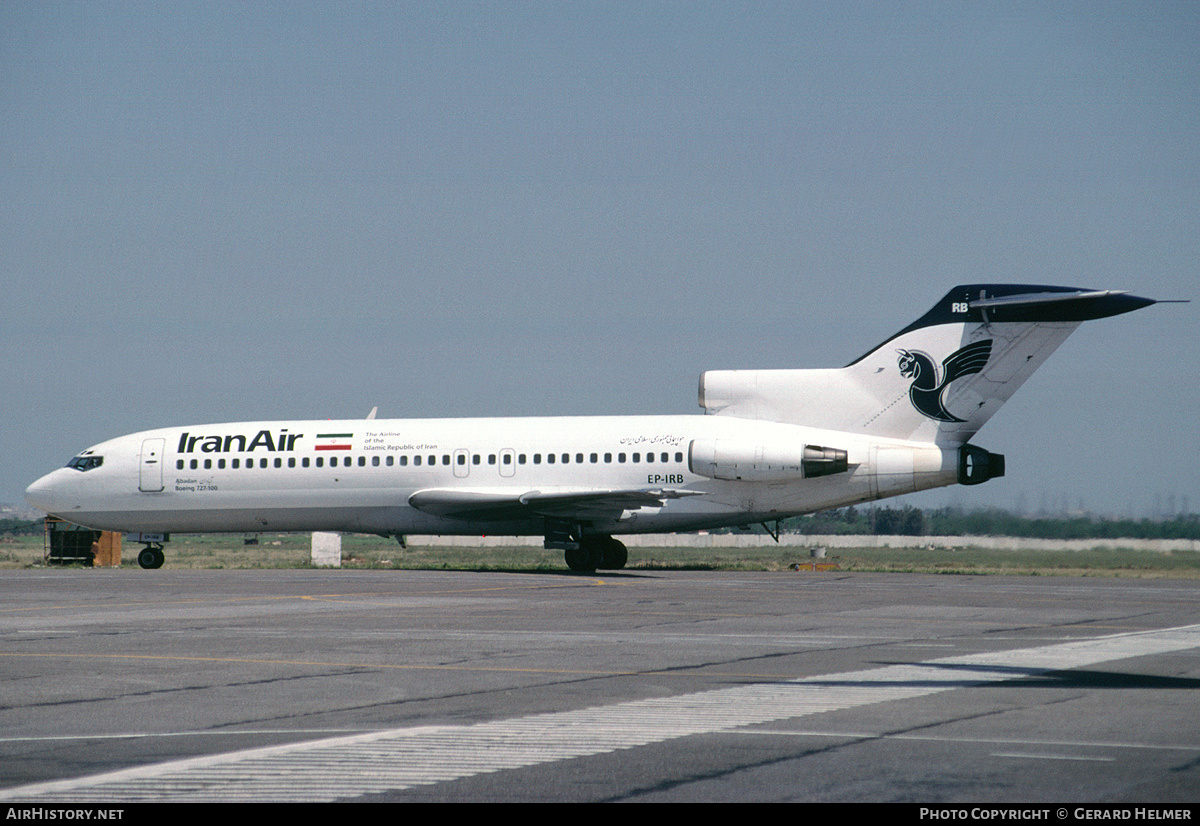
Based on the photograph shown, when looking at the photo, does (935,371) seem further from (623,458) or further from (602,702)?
(602,702)

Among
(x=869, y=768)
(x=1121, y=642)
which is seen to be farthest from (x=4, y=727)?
(x=1121, y=642)

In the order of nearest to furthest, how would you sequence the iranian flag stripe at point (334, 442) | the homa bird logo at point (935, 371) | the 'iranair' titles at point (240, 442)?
the homa bird logo at point (935, 371) → the iranian flag stripe at point (334, 442) → the 'iranair' titles at point (240, 442)

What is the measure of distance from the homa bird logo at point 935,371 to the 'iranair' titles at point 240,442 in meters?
16.5

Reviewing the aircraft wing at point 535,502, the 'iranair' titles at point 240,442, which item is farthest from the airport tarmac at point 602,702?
the 'iranair' titles at point 240,442

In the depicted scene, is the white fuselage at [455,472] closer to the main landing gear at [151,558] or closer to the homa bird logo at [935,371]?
the main landing gear at [151,558]

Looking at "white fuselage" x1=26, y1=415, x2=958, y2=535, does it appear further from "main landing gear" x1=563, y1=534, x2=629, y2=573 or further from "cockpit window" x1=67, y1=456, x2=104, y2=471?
"main landing gear" x1=563, y1=534, x2=629, y2=573

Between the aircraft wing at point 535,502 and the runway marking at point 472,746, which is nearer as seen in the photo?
the runway marking at point 472,746

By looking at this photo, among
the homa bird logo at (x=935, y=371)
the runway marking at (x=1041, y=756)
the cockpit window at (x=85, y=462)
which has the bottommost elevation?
the runway marking at (x=1041, y=756)

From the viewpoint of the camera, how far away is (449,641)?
1456 cm

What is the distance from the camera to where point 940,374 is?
31.2 meters

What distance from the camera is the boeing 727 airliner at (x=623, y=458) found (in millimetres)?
30969
